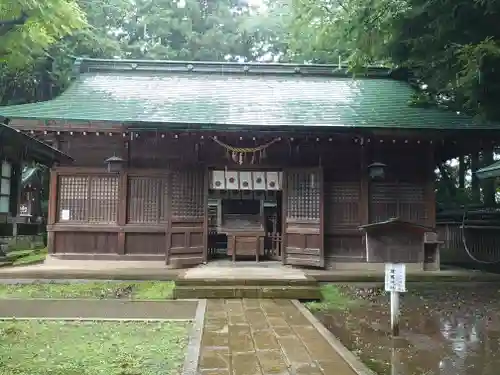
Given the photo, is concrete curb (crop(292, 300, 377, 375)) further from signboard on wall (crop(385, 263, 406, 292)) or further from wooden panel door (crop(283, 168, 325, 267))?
wooden panel door (crop(283, 168, 325, 267))

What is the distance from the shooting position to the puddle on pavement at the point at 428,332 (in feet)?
16.0

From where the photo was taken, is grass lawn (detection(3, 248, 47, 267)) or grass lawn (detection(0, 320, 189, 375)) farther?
grass lawn (detection(3, 248, 47, 267))

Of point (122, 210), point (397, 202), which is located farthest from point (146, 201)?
point (397, 202)

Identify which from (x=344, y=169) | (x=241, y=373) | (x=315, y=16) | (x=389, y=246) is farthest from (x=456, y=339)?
(x=315, y=16)

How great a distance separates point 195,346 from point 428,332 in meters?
3.41

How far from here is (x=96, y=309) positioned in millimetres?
7332

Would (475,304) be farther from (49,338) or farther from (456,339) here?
(49,338)

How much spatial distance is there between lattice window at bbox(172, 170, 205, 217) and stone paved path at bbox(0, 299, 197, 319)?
3832mm

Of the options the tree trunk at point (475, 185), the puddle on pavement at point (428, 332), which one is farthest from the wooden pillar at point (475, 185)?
the puddle on pavement at point (428, 332)

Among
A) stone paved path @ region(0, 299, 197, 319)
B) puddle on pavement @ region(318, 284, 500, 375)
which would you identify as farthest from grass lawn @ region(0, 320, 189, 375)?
puddle on pavement @ region(318, 284, 500, 375)

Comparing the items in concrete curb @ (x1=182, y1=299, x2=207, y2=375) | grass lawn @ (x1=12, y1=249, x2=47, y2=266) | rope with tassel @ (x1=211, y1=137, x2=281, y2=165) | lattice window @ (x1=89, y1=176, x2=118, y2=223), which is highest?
rope with tassel @ (x1=211, y1=137, x2=281, y2=165)

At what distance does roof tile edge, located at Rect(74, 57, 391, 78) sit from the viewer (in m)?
14.8

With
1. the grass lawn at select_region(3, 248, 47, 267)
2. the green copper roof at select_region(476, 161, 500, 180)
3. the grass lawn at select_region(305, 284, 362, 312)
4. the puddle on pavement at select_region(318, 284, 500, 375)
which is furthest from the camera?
the grass lawn at select_region(3, 248, 47, 267)

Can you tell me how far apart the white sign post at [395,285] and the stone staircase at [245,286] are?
253 cm
